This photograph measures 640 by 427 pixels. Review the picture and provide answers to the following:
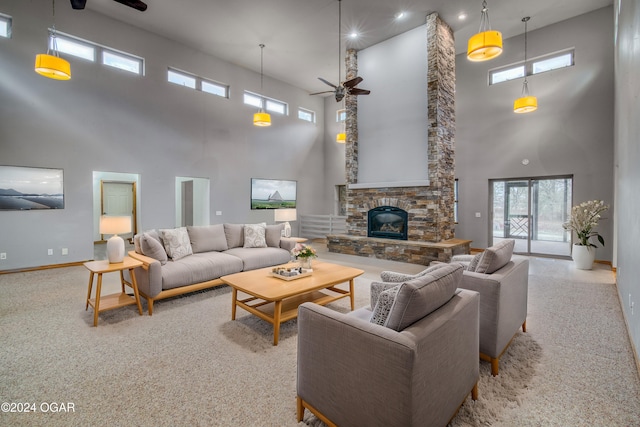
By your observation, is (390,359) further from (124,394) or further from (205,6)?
(205,6)

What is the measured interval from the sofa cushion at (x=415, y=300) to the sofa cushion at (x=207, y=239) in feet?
12.6

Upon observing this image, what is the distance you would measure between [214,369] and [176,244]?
8.04 feet

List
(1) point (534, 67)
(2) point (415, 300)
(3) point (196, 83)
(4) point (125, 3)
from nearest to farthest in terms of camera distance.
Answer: (2) point (415, 300), (4) point (125, 3), (1) point (534, 67), (3) point (196, 83)

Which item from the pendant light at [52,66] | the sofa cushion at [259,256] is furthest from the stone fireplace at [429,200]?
the pendant light at [52,66]

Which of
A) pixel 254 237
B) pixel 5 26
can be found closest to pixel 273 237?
pixel 254 237

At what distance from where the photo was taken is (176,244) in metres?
4.38

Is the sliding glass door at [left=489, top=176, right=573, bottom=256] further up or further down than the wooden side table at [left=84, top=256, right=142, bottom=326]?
further up

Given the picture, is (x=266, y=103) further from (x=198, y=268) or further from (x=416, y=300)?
(x=416, y=300)

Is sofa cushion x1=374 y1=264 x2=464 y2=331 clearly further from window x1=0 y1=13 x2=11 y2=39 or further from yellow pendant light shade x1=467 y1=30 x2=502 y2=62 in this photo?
window x1=0 y1=13 x2=11 y2=39

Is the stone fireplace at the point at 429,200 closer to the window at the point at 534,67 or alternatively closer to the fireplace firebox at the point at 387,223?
the fireplace firebox at the point at 387,223

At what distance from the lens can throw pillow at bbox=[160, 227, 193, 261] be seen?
4309mm

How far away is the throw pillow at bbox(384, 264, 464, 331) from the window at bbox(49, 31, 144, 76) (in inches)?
293

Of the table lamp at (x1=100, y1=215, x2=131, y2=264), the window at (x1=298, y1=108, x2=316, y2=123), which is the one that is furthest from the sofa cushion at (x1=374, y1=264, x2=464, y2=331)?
the window at (x1=298, y1=108, x2=316, y2=123)

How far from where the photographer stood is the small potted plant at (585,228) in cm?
578
